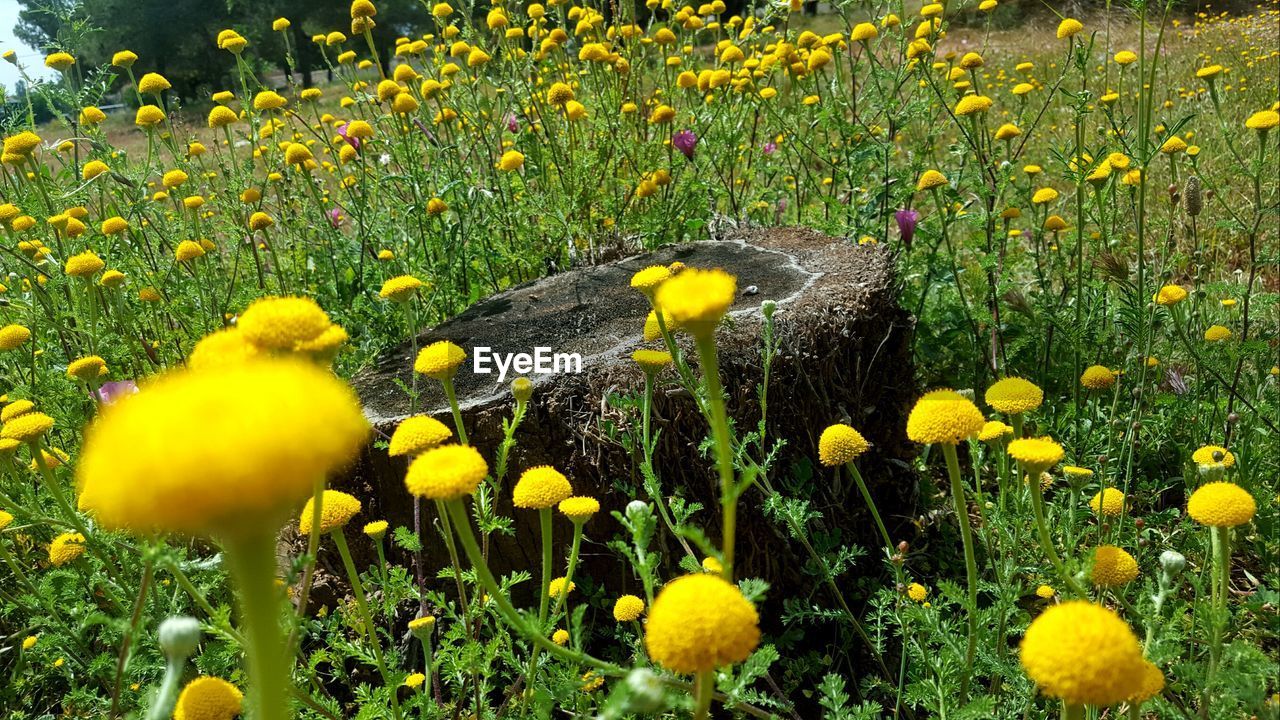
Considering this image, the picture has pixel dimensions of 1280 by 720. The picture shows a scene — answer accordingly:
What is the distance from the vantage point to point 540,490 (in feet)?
4.95

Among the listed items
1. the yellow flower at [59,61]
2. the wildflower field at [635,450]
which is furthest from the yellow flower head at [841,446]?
the yellow flower at [59,61]

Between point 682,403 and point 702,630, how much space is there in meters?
1.48

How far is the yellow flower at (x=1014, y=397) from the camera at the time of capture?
170 cm

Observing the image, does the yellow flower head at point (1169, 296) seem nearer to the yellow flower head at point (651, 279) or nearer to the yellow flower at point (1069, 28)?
the yellow flower at point (1069, 28)

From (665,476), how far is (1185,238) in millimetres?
4501

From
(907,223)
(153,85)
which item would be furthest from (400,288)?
(153,85)

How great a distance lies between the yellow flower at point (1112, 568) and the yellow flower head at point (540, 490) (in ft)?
3.16

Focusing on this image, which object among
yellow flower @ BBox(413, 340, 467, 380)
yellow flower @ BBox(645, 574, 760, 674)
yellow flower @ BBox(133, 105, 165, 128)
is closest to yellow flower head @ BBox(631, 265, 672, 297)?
yellow flower @ BBox(413, 340, 467, 380)

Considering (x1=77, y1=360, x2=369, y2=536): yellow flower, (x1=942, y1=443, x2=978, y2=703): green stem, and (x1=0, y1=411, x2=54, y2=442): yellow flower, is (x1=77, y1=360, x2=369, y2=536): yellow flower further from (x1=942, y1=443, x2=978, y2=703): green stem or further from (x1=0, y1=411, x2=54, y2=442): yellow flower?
(x1=0, y1=411, x2=54, y2=442): yellow flower

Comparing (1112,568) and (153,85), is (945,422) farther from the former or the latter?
(153,85)

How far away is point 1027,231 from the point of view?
5.46 meters

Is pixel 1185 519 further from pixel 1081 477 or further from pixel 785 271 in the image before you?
pixel 785 271

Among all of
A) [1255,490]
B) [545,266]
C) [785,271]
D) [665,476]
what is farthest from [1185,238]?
[665,476]

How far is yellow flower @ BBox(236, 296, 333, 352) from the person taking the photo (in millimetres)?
1002
